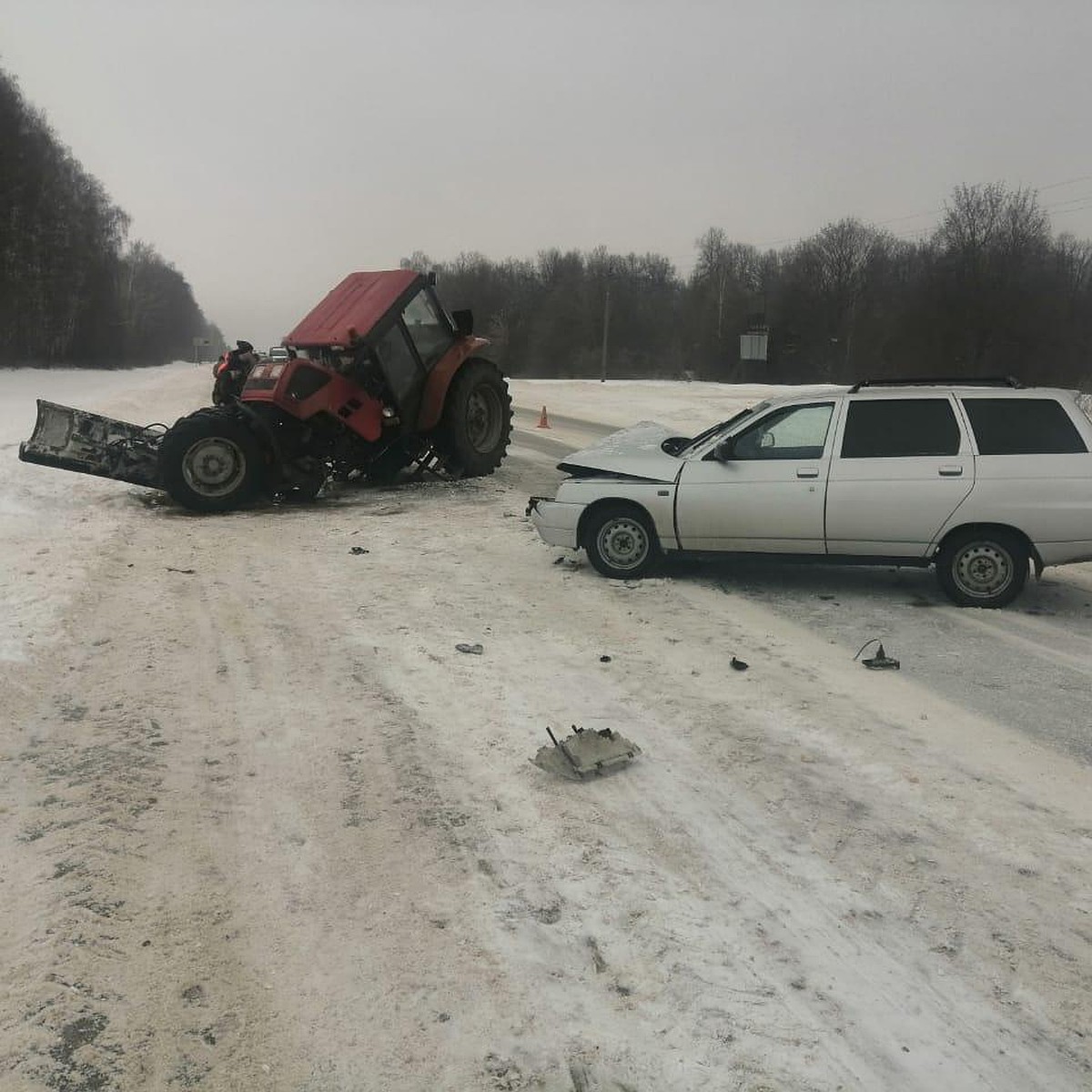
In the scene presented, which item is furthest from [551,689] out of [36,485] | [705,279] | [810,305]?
[705,279]

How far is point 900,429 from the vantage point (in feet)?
24.0

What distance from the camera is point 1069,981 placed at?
296cm

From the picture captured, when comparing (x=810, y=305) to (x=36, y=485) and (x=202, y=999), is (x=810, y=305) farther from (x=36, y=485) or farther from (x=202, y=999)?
(x=202, y=999)

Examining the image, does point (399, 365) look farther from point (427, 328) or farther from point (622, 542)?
point (622, 542)

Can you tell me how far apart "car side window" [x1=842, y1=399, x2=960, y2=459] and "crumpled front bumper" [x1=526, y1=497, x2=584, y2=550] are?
2.27m

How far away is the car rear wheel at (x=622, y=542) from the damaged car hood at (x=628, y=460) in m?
0.32

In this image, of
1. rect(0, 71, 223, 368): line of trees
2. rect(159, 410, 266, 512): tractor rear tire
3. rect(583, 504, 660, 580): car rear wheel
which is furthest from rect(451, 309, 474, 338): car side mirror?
rect(0, 71, 223, 368): line of trees

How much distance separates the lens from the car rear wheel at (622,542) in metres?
7.89

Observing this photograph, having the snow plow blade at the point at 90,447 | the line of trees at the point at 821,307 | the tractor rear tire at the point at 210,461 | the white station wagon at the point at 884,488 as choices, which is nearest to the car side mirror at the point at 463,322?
the tractor rear tire at the point at 210,461

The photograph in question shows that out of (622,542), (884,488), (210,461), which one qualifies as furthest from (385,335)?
(884,488)

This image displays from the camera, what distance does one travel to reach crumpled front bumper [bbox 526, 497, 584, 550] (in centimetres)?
803

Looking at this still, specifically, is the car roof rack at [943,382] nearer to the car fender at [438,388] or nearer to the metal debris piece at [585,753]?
the metal debris piece at [585,753]

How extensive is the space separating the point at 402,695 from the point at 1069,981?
3406 millimetres

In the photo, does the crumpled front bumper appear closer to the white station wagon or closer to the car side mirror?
the white station wagon
